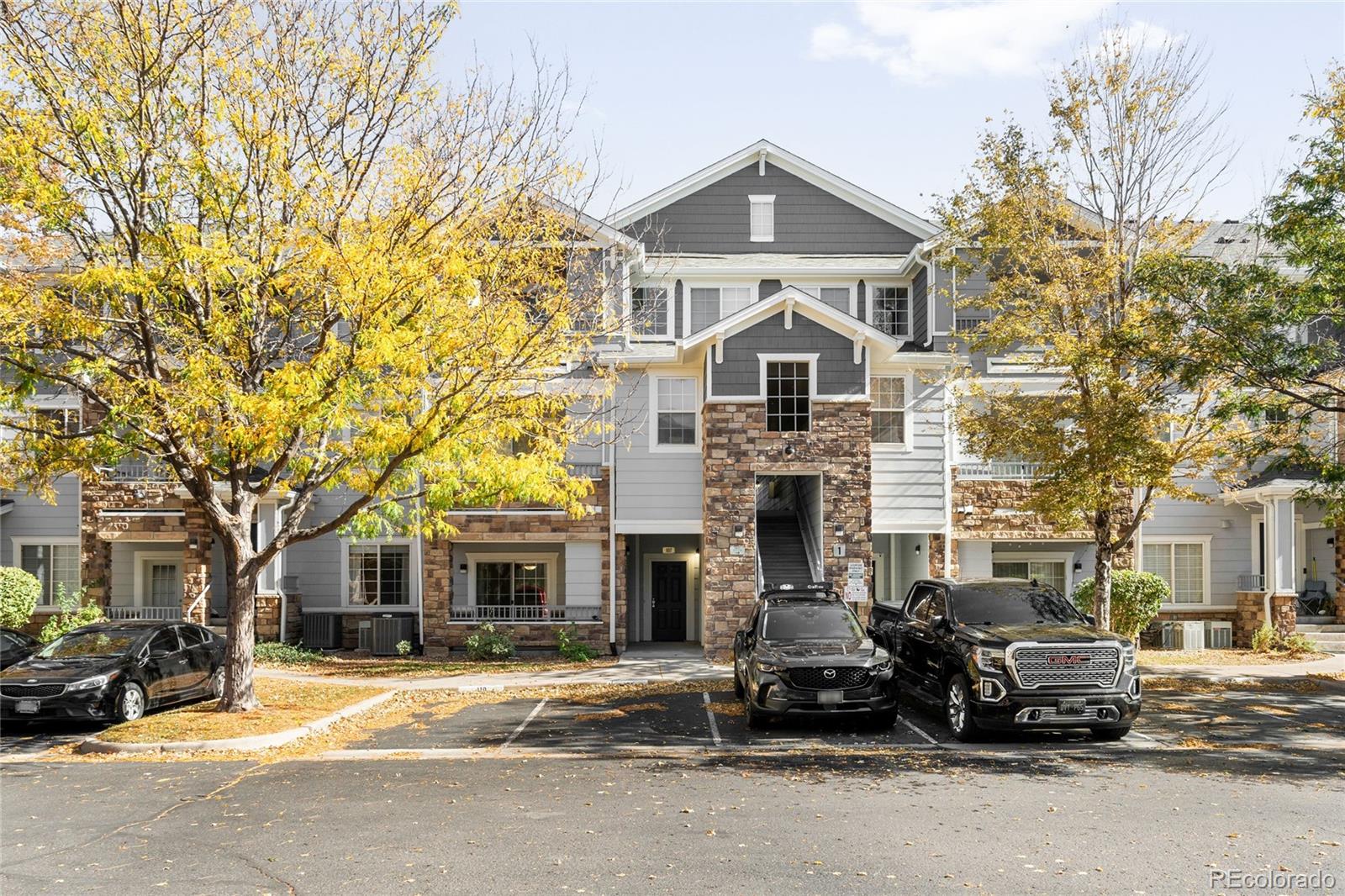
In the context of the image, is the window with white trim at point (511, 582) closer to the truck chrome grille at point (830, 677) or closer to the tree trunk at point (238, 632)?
the tree trunk at point (238, 632)

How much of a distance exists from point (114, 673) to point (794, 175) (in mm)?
19714

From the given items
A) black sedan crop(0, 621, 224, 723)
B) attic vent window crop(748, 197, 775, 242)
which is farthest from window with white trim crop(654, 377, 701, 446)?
black sedan crop(0, 621, 224, 723)

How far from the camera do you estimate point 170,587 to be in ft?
90.3

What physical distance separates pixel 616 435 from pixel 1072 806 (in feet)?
51.7

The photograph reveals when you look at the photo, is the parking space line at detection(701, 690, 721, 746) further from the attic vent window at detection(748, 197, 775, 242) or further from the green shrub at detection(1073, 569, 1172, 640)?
the attic vent window at detection(748, 197, 775, 242)

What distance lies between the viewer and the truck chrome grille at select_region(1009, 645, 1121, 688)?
1288 centimetres

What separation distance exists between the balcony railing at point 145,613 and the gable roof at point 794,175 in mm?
14678

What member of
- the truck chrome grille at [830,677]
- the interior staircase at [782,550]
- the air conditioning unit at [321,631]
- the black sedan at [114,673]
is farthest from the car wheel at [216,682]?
the interior staircase at [782,550]

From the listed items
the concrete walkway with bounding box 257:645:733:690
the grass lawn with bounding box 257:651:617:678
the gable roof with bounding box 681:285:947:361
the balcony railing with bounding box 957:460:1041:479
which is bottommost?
the grass lawn with bounding box 257:651:617:678

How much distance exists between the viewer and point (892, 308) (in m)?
27.4

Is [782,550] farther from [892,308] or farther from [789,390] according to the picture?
[892,308]

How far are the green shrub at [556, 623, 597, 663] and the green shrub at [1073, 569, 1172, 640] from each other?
35.6ft

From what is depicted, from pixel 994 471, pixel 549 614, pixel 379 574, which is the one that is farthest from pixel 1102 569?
pixel 379 574

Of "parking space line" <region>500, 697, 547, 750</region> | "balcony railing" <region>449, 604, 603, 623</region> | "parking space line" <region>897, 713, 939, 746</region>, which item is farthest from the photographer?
"balcony railing" <region>449, 604, 603, 623</region>
